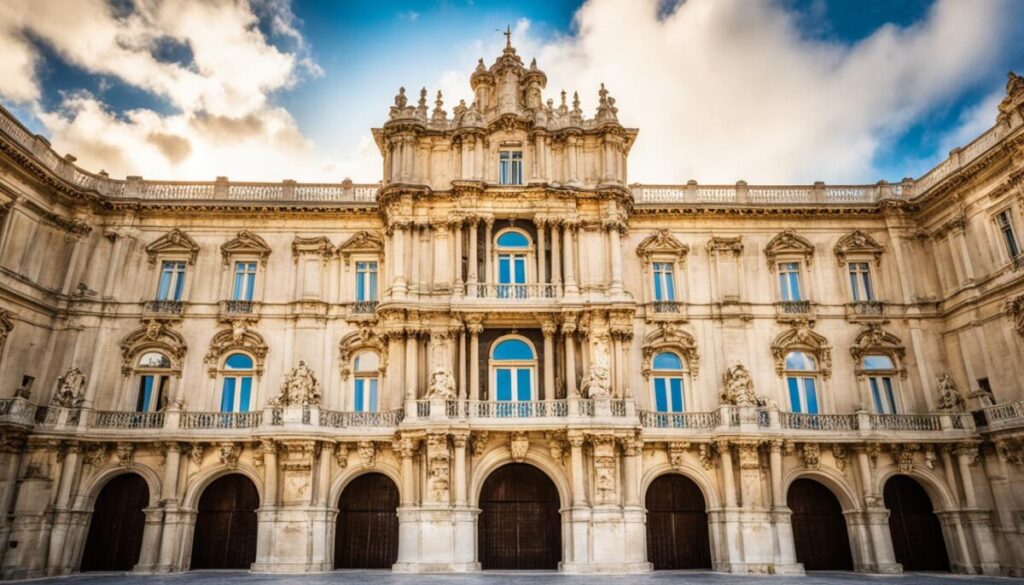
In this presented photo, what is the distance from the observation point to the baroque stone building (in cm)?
2517

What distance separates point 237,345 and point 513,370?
1180 cm

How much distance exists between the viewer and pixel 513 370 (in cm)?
2784

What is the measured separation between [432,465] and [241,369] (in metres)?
9.89

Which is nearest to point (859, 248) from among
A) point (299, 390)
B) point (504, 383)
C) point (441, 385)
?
point (504, 383)

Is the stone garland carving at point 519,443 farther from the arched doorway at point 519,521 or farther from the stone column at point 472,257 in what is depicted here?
the stone column at point 472,257

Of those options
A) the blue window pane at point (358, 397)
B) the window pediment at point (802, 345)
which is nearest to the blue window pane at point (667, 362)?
the window pediment at point (802, 345)

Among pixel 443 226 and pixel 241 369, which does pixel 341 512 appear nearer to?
pixel 241 369

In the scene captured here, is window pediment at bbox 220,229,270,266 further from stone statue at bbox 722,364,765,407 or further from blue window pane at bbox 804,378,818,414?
blue window pane at bbox 804,378,818,414

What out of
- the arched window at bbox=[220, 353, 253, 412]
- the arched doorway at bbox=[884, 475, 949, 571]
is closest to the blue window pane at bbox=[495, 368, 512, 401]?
the arched window at bbox=[220, 353, 253, 412]

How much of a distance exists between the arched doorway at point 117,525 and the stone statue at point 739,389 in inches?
920

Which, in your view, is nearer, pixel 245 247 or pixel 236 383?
pixel 236 383

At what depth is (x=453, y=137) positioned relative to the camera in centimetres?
2983

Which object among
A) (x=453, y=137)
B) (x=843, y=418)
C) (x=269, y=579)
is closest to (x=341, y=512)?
(x=269, y=579)

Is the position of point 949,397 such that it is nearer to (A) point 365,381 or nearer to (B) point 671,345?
(B) point 671,345
